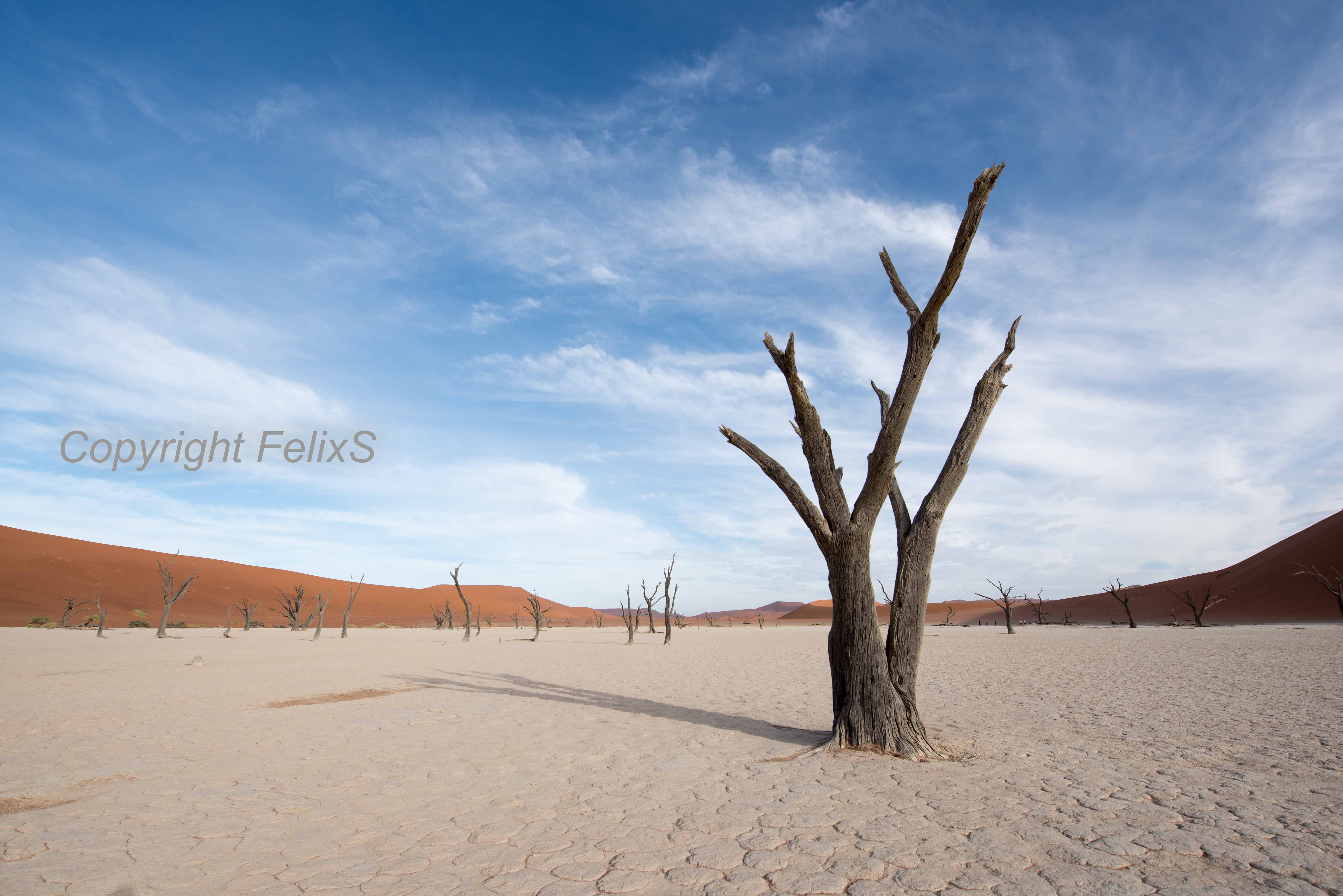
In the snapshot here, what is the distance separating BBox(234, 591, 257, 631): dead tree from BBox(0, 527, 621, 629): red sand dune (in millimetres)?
787

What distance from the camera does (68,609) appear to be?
113 ft

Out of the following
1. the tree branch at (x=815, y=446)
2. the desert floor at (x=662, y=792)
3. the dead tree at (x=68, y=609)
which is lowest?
the desert floor at (x=662, y=792)

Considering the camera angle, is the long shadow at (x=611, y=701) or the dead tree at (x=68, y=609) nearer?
the long shadow at (x=611, y=701)

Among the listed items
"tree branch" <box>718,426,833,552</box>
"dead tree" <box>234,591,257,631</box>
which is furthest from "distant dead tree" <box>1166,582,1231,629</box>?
"dead tree" <box>234,591,257,631</box>

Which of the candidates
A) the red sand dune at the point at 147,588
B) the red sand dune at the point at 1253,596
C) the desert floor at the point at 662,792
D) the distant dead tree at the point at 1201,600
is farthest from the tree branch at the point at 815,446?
the red sand dune at the point at 147,588

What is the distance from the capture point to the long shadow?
796 centimetres

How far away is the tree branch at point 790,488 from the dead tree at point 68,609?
144 ft

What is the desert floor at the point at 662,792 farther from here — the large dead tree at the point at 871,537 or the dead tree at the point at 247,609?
the dead tree at the point at 247,609

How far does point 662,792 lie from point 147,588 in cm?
7478

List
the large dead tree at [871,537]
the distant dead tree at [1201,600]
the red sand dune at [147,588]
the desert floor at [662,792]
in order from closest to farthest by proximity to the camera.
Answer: the desert floor at [662,792], the large dead tree at [871,537], the distant dead tree at [1201,600], the red sand dune at [147,588]

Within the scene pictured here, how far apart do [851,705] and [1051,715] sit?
163 inches

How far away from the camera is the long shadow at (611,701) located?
7.96 metres

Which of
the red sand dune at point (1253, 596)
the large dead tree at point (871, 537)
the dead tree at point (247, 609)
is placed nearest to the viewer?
the large dead tree at point (871, 537)

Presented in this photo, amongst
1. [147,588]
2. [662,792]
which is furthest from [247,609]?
[662,792]
